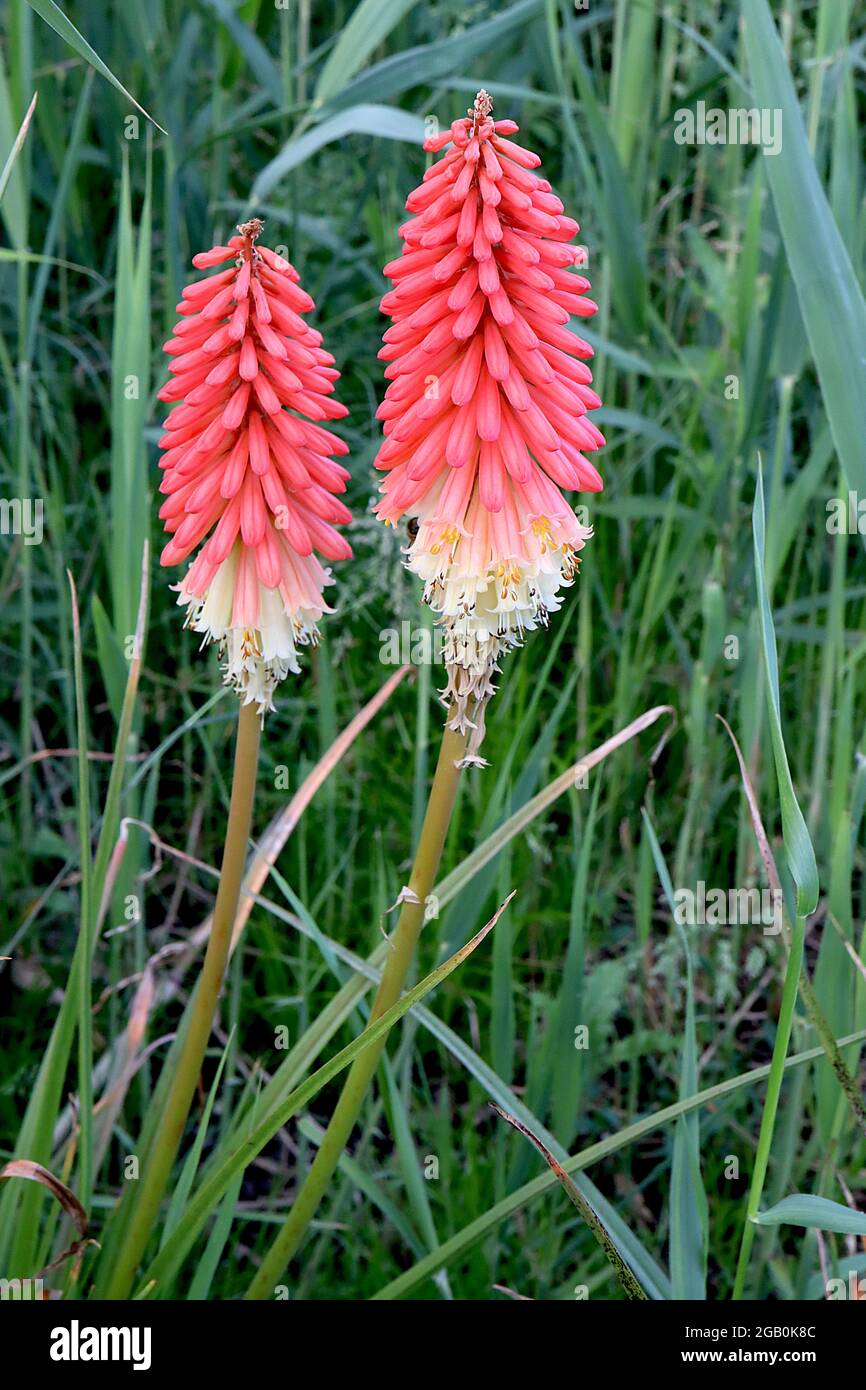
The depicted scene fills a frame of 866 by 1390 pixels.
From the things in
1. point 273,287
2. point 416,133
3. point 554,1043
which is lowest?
point 554,1043

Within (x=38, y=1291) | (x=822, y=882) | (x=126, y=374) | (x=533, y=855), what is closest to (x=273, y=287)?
(x=126, y=374)

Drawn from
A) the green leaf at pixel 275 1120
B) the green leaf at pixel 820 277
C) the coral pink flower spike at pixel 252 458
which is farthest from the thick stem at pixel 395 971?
the green leaf at pixel 820 277

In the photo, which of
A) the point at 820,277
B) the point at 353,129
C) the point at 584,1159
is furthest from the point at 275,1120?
the point at 353,129

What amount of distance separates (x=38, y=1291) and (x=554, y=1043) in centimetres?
85

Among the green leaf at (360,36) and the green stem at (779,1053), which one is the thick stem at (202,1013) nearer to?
the green stem at (779,1053)

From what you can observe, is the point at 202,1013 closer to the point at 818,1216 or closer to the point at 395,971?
the point at 395,971

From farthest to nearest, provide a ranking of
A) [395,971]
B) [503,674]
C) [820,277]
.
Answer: [503,674] < [820,277] < [395,971]

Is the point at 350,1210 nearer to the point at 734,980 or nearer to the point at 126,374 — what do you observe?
the point at 734,980

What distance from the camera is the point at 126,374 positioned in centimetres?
212

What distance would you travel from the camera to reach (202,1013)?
182cm

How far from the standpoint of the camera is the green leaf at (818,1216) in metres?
1.54

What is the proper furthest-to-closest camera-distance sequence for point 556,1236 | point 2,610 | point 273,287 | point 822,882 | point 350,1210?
1. point 2,610
2. point 822,882
3. point 350,1210
4. point 556,1236
5. point 273,287

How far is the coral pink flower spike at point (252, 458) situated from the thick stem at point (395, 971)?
0.94ft

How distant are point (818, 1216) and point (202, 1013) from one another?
0.84m
